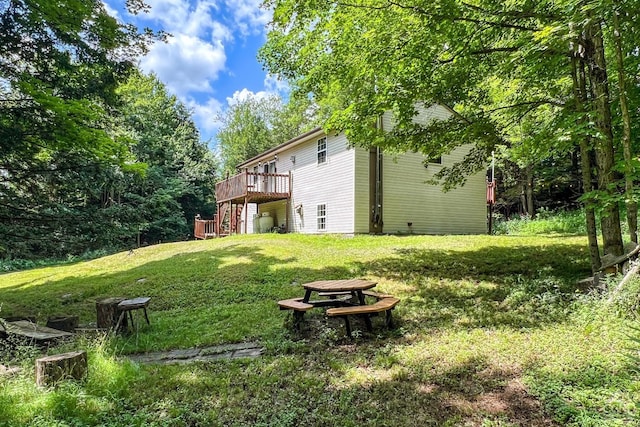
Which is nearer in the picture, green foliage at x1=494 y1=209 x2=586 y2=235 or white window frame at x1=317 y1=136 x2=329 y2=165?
green foliage at x1=494 y1=209 x2=586 y2=235

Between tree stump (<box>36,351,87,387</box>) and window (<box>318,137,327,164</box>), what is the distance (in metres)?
12.7

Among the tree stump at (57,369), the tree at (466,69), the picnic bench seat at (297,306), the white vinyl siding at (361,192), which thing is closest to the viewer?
the tree stump at (57,369)

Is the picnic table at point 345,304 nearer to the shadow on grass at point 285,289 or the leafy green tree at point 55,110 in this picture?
the shadow on grass at point 285,289

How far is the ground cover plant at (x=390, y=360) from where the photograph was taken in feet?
9.95

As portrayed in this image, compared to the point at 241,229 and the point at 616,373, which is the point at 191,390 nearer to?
the point at 616,373

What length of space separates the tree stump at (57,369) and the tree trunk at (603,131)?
6.34m

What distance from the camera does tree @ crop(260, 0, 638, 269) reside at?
17.1 ft

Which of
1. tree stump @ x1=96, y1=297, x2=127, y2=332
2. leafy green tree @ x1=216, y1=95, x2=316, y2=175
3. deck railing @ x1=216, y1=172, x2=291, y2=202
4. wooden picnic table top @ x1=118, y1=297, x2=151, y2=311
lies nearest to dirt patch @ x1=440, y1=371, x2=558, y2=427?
wooden picnic table top @ x1=118, y1=297, x2=151, y2=311

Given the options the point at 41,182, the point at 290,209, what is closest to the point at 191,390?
the point at 41,182

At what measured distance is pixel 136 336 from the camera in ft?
18.4

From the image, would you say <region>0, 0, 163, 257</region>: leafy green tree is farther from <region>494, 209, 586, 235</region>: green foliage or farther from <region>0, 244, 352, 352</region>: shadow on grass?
<region>494, 209, 586, 235</region>: green foliage

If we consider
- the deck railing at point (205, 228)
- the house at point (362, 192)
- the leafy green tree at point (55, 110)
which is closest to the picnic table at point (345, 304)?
the leafy green tree at point (55, 110)

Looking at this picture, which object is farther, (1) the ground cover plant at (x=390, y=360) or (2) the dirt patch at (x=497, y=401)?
(1) the ground cover plant at (x=390, y=360)

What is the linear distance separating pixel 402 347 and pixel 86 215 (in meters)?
7.55
